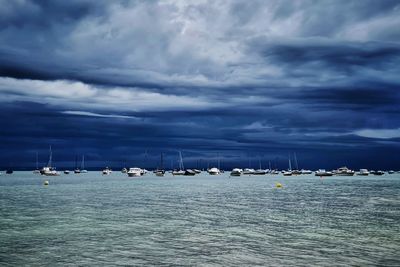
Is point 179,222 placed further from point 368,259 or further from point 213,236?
point 368,259

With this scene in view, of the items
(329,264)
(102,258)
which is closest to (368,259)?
(329,264)

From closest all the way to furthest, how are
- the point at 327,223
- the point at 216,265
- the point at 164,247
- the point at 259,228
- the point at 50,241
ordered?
the point at 216,265 < the point at 164,247 < the point at 50,241 < the point at 259,228 < the point at 327,223

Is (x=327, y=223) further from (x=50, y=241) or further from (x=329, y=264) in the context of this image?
(x=50, y=241)

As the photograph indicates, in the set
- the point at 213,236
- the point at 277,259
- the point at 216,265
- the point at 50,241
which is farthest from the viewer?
the point at 213,236

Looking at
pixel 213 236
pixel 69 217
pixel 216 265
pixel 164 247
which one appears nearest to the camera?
pixel 216 265

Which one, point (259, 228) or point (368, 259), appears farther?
point (259, 228)

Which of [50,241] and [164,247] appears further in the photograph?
[50,241]

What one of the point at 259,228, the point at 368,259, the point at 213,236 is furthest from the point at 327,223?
the point at 368,259

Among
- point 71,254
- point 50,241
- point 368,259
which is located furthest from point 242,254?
point 50,241

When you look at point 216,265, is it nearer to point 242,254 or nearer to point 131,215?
point 242,254

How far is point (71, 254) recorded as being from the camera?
1340 inches

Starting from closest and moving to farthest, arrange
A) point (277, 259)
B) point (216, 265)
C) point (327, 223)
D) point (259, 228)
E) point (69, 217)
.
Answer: point (216, 265) < point (277, 259) < point (259, 228) < point (327, 223) < point (69, 217)

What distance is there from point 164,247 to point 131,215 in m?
26.9

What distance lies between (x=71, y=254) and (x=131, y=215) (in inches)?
1138
